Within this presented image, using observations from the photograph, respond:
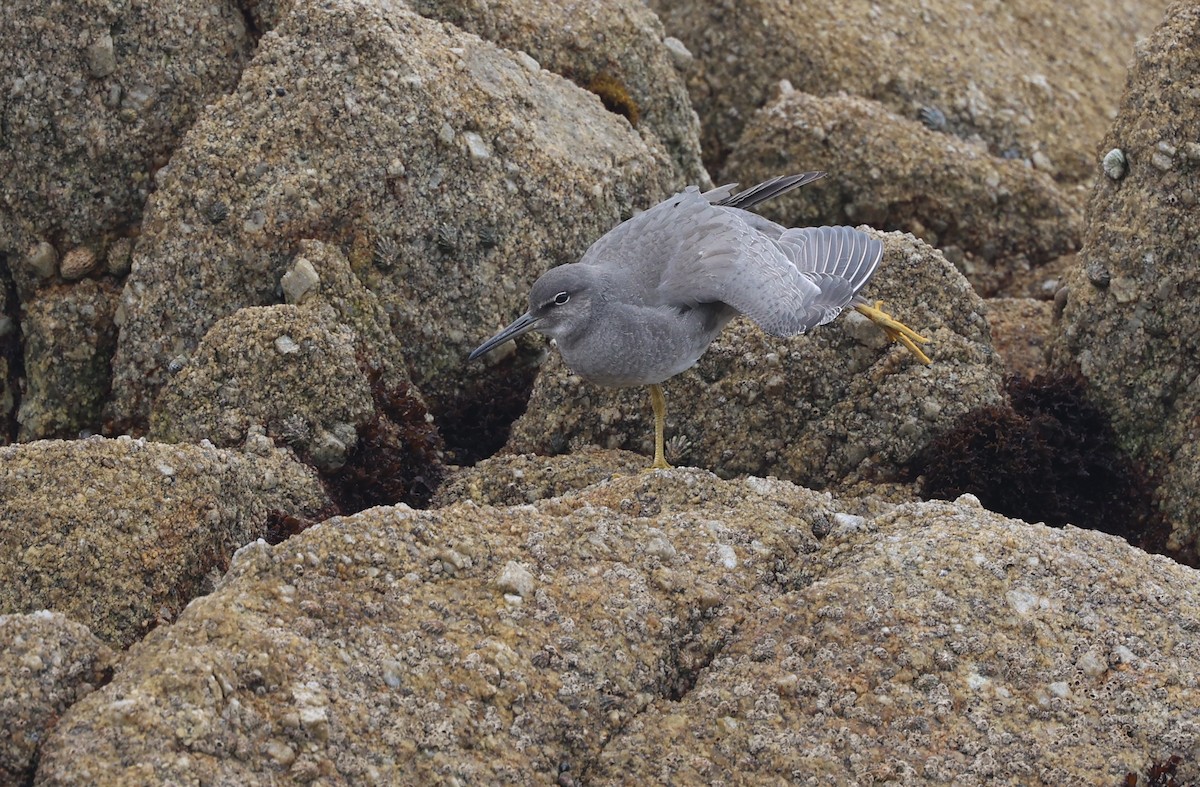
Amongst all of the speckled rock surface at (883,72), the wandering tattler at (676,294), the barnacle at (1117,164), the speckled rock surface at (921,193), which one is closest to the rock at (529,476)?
the wandering tattler at (676,294)

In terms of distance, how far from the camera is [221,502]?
6.09 meters

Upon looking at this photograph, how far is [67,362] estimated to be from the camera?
8.17 m

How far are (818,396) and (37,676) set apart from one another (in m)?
4.47

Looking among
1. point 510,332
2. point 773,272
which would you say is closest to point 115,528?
point 510,332

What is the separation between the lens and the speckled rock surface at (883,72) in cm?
1098

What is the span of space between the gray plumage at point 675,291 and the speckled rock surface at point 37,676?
10.1 feet

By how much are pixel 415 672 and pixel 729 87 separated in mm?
7413

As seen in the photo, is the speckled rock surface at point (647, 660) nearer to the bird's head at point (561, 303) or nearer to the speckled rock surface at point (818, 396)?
the speckled rock surface at point (818, 396)

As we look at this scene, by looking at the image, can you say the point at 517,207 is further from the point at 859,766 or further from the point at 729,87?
the point at 859,766

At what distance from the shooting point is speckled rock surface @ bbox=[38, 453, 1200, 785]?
4453 millimetres

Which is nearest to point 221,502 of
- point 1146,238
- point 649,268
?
point 649,268

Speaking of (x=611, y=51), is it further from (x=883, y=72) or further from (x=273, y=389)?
(x=273, y=389)

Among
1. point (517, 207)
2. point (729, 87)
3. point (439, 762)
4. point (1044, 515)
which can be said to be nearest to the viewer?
point (439, 762)

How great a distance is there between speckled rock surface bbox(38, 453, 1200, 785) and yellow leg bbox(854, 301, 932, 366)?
5.73 feet
